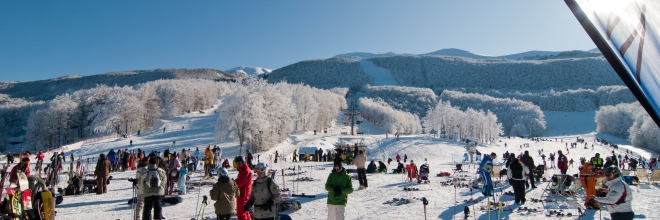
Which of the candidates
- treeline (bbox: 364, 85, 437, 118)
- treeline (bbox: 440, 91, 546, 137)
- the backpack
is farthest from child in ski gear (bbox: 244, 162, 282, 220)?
treeline (bbox: 364, 85, 437, 118)

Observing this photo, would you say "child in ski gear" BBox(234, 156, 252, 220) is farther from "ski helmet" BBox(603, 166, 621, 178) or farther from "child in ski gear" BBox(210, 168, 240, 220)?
"ski helmet" BBox(603, 166, 621, 178)

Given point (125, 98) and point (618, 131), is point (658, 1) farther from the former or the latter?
point (618, 131)

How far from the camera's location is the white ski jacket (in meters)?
6.11

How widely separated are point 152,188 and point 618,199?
28.7 feet

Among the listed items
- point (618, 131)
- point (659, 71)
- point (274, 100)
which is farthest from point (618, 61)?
point (618, 131)

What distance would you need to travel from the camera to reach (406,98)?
17138 cm

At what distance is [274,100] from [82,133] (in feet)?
192

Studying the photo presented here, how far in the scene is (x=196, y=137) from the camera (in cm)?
5178

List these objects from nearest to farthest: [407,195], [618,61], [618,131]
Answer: [618,61], [407,195], [618,131]

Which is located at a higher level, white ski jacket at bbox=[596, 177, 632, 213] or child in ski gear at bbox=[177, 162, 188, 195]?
white ski jacket at bbox=[596, 177, 632, 213]

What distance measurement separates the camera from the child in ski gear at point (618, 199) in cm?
612

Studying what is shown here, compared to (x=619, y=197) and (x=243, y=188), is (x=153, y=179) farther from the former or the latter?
(x=619, y=197)

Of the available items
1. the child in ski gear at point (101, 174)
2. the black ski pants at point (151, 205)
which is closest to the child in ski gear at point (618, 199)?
the black ski pants at point (151, 205)

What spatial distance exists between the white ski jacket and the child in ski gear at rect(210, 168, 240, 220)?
6478mm
